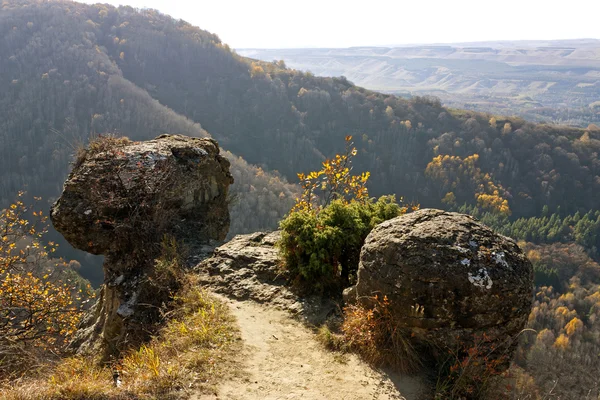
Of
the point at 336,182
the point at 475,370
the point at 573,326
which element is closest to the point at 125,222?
Result: the point at 336,182

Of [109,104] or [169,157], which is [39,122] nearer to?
[109,104]

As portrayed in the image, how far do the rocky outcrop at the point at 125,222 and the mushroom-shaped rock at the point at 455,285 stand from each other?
445 cm

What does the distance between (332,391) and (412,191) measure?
142 metres

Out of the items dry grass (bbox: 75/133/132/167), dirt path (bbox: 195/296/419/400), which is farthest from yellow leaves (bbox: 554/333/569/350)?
dry grass (bbox: 75/133/132/167)

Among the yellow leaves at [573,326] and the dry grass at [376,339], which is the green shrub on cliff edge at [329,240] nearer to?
the dry grass at [376,339]

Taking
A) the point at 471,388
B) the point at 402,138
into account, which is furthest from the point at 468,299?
the point at 402,138

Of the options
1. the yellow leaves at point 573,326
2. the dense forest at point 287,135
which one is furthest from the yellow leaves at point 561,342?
the yellow leaves at point 573,326

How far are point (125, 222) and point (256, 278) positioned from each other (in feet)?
10.5

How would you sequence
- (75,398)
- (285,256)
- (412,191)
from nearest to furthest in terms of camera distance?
(75,398) < (285,256) < (412,191)

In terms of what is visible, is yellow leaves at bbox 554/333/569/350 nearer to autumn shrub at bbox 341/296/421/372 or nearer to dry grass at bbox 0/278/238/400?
autumn shrub at bbox 341/296/421/372

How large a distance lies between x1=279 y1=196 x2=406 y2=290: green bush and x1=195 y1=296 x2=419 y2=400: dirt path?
1262 mm

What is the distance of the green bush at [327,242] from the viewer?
7.82 m

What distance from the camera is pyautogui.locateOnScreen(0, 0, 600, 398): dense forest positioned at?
97938 mm

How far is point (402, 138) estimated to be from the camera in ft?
512
